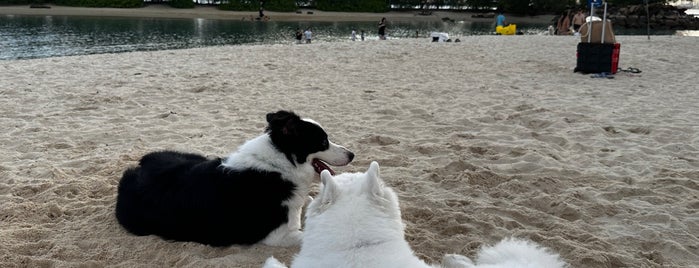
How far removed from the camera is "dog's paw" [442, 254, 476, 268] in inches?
132

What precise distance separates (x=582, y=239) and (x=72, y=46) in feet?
111

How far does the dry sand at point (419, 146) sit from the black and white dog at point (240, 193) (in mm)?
140

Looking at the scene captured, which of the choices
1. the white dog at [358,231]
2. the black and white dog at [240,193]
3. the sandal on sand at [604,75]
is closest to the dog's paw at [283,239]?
the black and white dog at [240,193]

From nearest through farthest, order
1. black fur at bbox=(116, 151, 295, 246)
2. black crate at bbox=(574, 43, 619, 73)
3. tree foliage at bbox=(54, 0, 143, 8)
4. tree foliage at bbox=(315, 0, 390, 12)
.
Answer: black fur at bbox=(116, 151, 295, 246)
black crate at bbox=(574, 43, 619, 73)
tree foliage at bbox=(54, 0, 143, 8)
tree foliage at bbox=(315, 0, 390, 12)

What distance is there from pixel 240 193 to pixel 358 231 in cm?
146

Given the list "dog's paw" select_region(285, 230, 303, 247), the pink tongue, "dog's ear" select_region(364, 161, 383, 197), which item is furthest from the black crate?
"dog's ear" select_region(364, 161, 383, 197)

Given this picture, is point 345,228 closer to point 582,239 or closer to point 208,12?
point 582,239

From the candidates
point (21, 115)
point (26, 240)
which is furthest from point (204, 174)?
point (21, 115)

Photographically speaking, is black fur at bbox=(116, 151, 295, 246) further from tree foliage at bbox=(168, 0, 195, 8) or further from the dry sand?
tree foliage at bbox=(168, 0, 195, 8)

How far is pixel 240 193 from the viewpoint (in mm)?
3775

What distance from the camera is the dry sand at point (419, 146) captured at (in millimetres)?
3934

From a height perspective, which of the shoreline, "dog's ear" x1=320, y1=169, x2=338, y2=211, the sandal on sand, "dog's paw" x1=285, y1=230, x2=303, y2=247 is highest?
the shoreline

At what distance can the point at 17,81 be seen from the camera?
1170 cm

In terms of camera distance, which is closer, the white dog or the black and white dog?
the white dog
